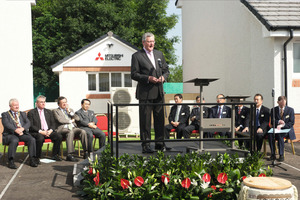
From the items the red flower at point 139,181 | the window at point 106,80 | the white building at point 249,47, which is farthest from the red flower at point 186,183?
the window at point 106,80

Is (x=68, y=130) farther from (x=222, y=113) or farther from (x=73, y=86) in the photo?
(x=73, y=86)

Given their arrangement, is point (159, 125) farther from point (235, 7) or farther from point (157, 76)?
point (235, 7)

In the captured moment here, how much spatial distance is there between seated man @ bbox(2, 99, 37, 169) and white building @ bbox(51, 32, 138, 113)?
1096 cm

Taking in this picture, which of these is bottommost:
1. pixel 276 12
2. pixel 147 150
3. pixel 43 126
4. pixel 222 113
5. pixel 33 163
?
pixel 33 163

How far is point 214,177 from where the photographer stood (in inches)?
205

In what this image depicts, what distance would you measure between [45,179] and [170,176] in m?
2.69

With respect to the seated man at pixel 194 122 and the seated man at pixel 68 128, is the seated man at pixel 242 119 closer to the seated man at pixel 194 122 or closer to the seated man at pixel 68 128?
the seated man at pixel 194 122

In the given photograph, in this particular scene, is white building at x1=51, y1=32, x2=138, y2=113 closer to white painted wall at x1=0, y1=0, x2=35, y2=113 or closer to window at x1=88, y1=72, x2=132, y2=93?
window at x1=88, y1=72, x2=132, y2=93

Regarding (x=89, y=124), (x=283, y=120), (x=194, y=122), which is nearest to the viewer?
(x=283, y=120)

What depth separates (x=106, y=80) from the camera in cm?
1958

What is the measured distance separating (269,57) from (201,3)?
26.5 feet

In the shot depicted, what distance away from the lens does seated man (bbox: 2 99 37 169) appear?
7612mm

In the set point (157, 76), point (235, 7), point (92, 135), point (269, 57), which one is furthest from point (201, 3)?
point (157, 76)

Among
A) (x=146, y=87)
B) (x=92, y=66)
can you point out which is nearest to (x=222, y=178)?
(x=146, y=87)
